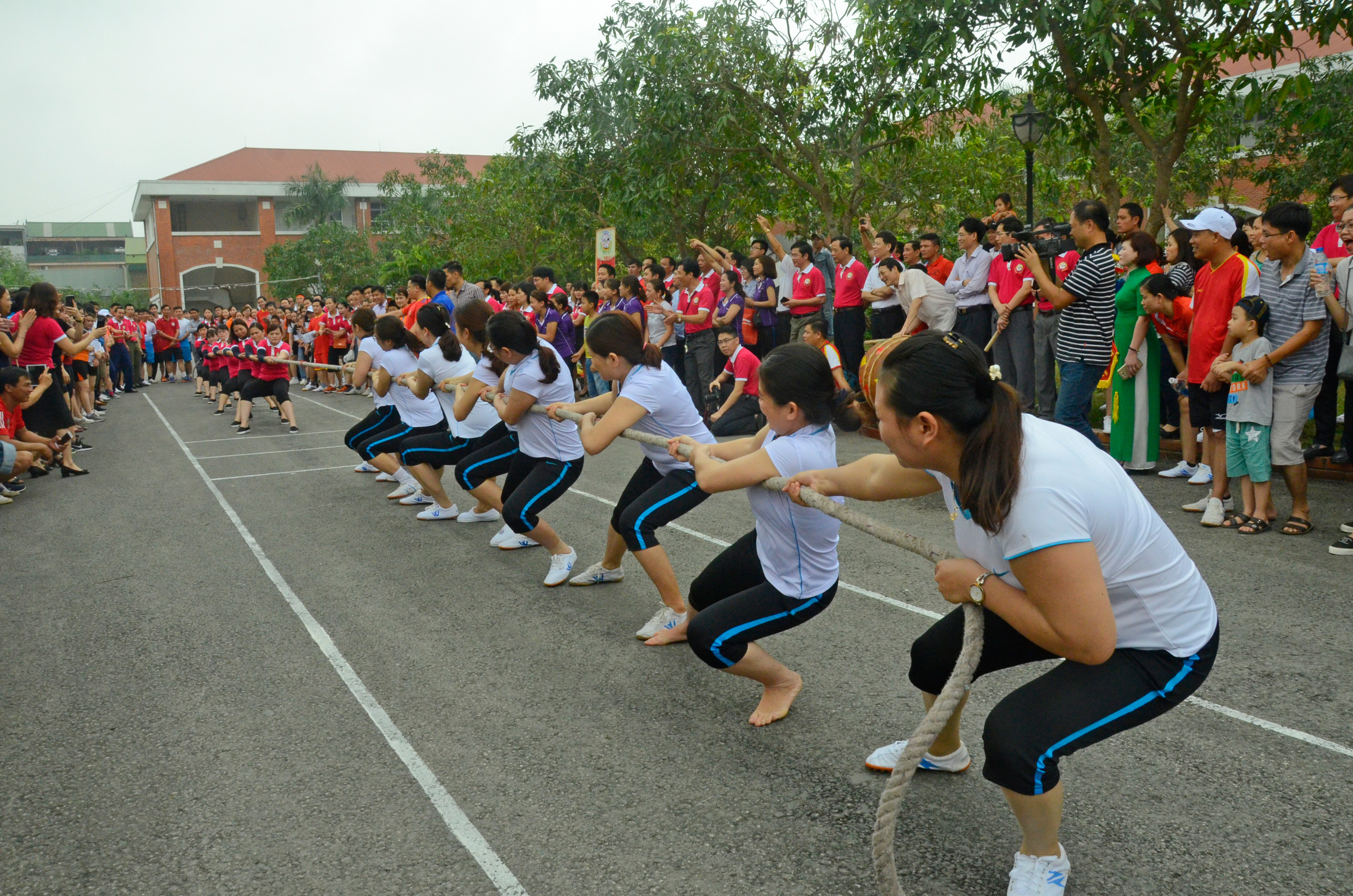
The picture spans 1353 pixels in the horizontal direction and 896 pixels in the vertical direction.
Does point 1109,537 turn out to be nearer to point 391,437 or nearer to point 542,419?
point 542,419

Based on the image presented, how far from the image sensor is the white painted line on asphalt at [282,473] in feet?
35.9

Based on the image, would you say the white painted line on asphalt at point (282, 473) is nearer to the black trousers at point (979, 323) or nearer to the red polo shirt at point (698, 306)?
the red polo shirt at point (698, 306)

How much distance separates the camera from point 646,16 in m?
16.7

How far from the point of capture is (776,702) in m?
4.17

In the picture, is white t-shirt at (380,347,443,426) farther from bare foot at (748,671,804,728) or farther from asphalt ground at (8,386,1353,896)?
bare foot at (748,671,804,728)

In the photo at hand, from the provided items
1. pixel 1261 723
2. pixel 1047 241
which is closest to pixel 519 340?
pixel 1261 723

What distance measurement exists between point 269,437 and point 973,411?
1386 centimetres

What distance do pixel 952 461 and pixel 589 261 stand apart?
2464cm

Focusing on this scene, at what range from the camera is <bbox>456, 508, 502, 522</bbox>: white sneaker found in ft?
27.4

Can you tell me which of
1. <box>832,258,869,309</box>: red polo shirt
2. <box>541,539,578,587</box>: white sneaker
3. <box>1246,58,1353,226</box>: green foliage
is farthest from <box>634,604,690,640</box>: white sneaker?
<box>832,258,869,309</box>: red polo shirt

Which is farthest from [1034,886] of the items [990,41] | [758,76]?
[758,76]

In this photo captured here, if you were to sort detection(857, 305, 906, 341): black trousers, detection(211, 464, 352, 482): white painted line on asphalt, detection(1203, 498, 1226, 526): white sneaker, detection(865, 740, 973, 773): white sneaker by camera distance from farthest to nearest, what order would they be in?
1. detection(857, 305, 906, 341): black trousers
2. detection(211, 464, 352, 482): white painted line on asphalt
3. detection(1203, 498, 1226, 526): white sneaker
4. detection(865, 740, 973, 773): white sneaker

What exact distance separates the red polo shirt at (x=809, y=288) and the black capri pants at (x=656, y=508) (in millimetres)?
7248

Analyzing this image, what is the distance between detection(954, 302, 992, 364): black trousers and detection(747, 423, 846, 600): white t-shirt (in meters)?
6.62
